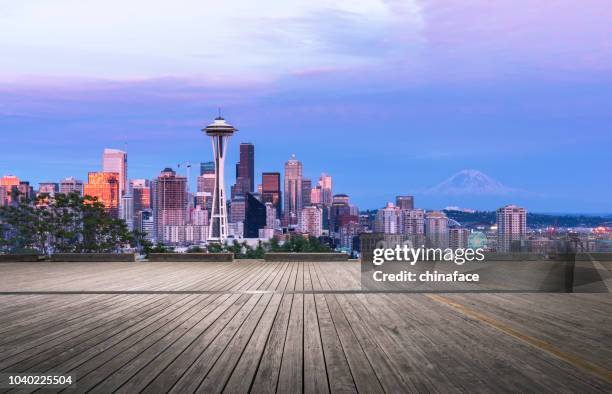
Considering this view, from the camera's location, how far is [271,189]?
171875 millimetres

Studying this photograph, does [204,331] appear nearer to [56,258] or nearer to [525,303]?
[525,303]

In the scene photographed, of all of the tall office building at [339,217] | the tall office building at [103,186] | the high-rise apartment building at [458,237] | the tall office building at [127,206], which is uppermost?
the tall office building at [103,186]

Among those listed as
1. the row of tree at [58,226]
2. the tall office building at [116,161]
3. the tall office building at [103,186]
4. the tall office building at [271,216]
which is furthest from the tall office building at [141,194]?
the row of tree at [58,226]

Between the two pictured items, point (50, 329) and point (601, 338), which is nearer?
point (601, 338)

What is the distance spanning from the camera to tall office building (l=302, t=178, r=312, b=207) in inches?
5945

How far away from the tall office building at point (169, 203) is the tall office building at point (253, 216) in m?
16.3

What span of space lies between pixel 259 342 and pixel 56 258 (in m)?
15.2

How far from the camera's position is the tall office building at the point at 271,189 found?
525ft

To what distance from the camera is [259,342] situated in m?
5.94

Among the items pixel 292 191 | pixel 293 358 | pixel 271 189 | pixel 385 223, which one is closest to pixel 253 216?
pixel 292 191

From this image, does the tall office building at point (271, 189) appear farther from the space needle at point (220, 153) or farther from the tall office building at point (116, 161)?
the space needle at point (220, 153)

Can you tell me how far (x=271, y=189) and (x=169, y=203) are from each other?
44926mm

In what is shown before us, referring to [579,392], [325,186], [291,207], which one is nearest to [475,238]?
[579,392]

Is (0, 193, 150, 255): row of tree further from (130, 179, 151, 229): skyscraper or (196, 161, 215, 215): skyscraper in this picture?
(196, 161, 215, 215): skyscraper
